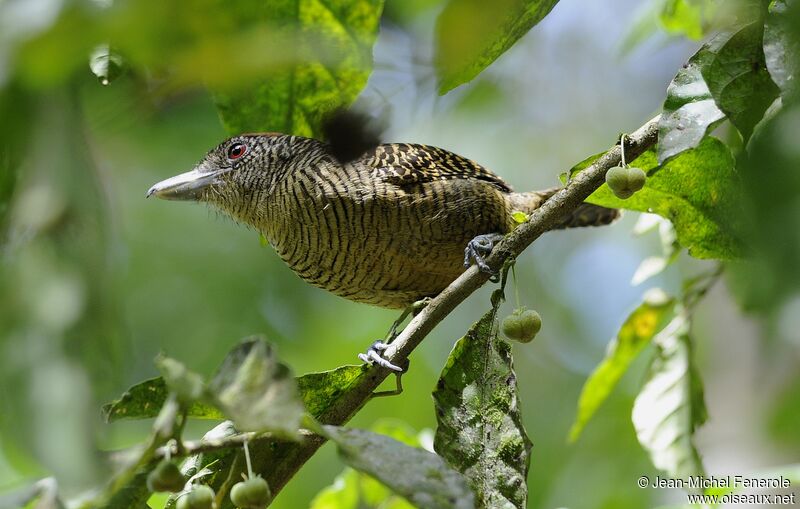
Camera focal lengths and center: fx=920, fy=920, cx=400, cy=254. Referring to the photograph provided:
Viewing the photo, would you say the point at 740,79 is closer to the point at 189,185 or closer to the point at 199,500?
the point at 199,500

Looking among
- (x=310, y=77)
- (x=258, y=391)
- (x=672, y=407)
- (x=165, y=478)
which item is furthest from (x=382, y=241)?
(x=258, y=391)

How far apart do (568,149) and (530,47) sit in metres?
1.07

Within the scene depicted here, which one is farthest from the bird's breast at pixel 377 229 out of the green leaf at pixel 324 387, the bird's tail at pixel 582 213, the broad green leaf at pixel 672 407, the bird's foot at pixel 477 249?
the green leaf at pixel 324 387

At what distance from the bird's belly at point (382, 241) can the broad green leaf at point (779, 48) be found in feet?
5.66

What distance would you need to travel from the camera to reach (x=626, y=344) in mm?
2982

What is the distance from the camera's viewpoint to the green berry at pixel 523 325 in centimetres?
205

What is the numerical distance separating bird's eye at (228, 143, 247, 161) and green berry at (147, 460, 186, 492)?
256 centimetres

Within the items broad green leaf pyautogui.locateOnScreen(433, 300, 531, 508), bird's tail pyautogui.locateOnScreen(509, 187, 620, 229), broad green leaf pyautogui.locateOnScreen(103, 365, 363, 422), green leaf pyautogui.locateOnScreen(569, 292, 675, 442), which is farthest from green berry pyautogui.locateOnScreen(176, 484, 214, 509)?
bird's tail pyautogui.locateOnScreen(509, 187, 620, 229)

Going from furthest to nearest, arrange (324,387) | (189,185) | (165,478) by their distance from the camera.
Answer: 1. (189,185)
2. (324,387)
3. (165,478)

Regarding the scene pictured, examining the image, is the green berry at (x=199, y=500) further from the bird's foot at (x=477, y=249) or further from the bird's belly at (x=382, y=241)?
the bird's belly at (x=382, y=241)

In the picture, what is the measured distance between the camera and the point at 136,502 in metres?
1.65

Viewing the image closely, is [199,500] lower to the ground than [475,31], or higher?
lower

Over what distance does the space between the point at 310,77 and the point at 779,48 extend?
1484mm

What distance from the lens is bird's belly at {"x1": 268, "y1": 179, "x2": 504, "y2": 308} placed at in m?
3.34
